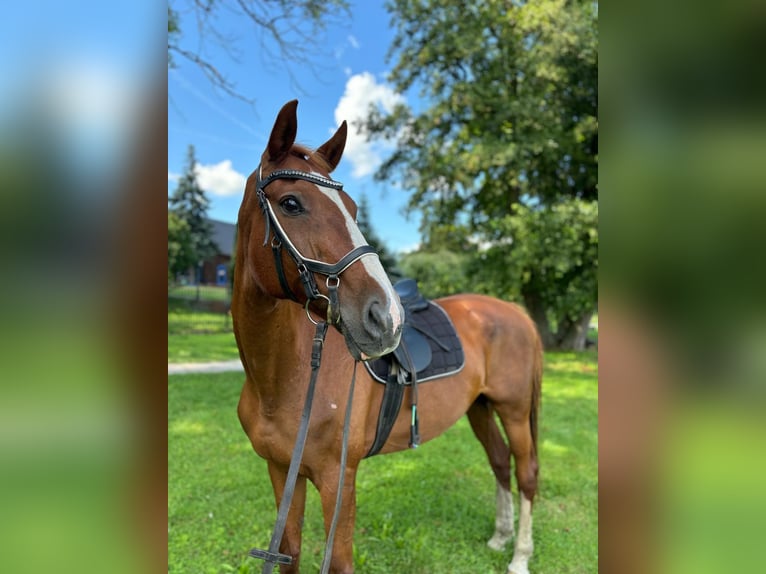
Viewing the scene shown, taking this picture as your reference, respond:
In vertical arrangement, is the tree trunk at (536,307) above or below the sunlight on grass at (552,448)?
above

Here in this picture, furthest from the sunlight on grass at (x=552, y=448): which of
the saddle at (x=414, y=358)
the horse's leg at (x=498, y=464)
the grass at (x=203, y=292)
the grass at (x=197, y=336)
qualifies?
the grass at (x=203, y=292)

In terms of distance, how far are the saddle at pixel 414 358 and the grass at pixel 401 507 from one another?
1.28 metres

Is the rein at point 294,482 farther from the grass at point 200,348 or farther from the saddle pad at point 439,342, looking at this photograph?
the grass at point 200,348

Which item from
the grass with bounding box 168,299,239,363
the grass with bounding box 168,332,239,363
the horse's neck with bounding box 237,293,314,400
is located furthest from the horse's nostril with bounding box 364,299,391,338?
the grass with bounding box 168,332,239,363

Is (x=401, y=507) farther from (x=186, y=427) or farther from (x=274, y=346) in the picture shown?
(x=186, y=427)

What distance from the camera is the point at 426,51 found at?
12.7m

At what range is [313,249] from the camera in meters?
1.57

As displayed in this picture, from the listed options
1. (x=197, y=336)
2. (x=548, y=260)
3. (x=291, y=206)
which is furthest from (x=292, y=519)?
(x=197, y=336)

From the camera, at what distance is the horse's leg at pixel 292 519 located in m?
2.16

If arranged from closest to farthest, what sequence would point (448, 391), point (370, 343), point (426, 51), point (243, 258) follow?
point (370, 343)
point (243, 258)
point (448, 391)
point (426, 51)

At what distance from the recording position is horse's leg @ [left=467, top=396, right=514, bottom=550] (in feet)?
11.1
